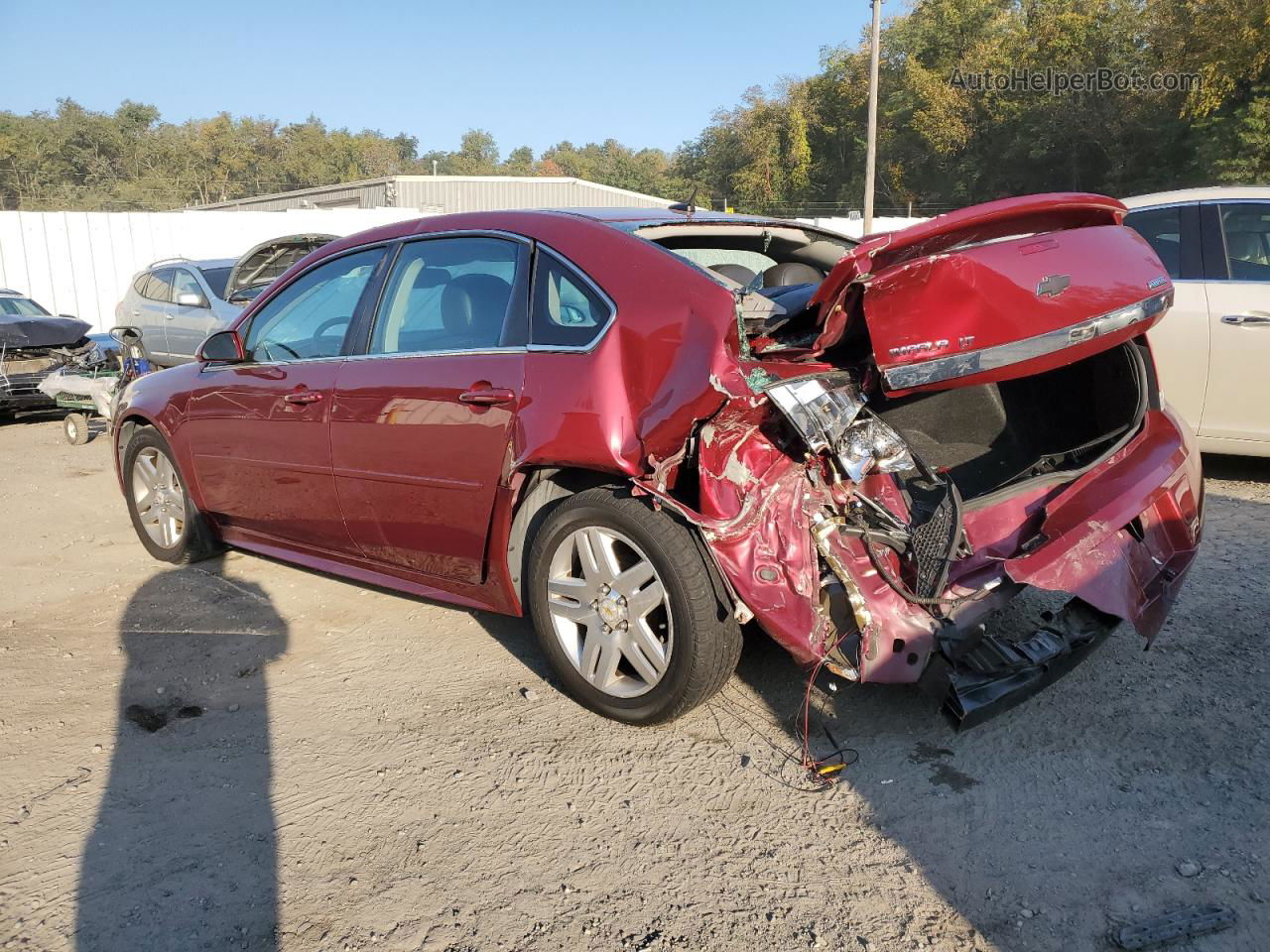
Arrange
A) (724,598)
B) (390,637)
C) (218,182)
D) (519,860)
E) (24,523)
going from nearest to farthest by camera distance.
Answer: (519,860)
(724,598)
(390,637)
(24,523)
(218,182)

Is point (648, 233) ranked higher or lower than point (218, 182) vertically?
lower

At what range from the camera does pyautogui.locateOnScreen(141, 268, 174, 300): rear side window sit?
37.7 ft

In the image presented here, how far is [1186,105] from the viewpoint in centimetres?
2811

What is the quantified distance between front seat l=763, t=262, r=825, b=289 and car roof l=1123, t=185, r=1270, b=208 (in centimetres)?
245

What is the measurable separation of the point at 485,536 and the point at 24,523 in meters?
4.70

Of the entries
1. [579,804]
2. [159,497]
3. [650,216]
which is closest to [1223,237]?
[650,216]

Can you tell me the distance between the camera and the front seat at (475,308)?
142 inches

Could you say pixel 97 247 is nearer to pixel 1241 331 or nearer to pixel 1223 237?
pixel 1223 237

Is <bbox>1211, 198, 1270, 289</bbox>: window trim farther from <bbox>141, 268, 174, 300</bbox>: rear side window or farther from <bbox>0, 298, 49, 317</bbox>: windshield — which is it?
<bbox>0, 298, 49, 317</bbox>: windshield

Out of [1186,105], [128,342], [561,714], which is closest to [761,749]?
[561,714]

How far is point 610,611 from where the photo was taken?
3256 mm

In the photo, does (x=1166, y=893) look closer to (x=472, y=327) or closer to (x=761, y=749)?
(x=761, y=749)

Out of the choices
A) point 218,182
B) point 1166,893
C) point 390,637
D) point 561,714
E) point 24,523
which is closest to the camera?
point 1166,893

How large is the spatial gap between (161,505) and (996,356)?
455 cm
